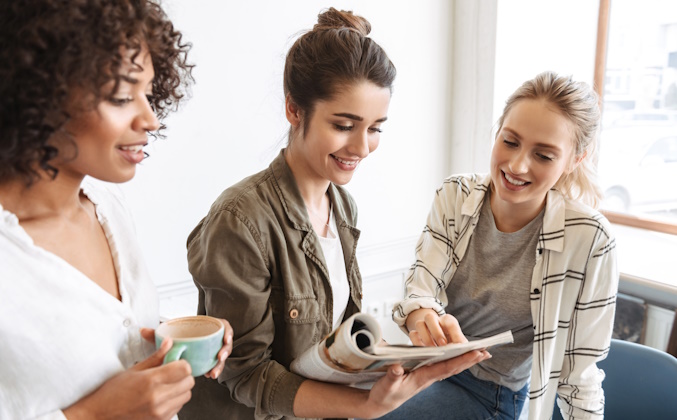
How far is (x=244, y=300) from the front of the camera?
1.13 meters

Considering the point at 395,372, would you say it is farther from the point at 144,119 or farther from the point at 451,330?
the point at 144,119

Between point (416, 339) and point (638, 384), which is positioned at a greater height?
point (416, 339)

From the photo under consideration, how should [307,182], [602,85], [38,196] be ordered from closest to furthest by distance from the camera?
[38,196] → [307,182] → [602,85]

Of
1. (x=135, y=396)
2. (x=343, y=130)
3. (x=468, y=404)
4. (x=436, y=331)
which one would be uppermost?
(x=343, y=130)

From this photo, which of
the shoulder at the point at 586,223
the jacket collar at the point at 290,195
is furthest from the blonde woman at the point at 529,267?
the jacket collar at the point at 290,195

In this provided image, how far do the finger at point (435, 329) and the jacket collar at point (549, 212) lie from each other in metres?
0.38

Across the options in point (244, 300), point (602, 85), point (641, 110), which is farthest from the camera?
point (602, 85)

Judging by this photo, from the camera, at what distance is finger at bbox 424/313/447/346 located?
1215 millimetres

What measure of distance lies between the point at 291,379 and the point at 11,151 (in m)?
0.69

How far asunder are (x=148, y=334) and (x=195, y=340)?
0.12 m

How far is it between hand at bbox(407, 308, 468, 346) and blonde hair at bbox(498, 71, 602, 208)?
1.84ft

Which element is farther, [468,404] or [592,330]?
[468,404]

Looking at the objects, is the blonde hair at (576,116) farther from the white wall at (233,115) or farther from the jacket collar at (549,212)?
the white wall at (233,115)

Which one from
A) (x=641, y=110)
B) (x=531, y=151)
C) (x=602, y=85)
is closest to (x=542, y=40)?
(x=602, y=85)
